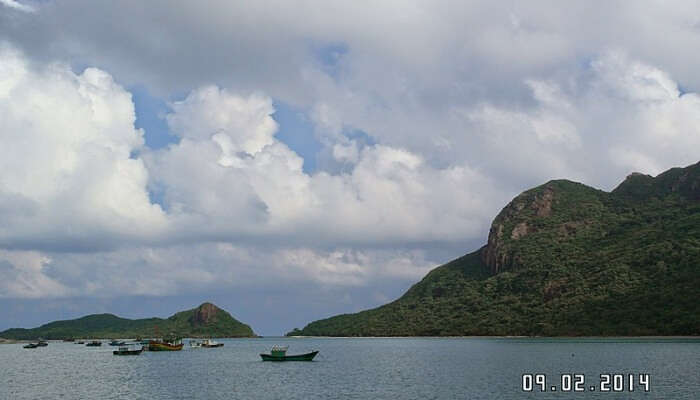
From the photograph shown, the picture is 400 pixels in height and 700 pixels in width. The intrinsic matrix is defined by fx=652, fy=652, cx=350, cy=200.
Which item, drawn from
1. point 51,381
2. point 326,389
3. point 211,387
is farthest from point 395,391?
point 51,381

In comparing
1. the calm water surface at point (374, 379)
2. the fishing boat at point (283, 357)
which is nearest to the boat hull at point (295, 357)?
the fishing boat at point (283, 357)

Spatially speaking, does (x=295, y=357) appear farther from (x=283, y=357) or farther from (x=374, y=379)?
(x=374, y=379)

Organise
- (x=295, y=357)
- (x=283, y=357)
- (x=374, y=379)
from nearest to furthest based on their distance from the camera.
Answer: (x=374, y=379), (x=283, y=357), (x=295, y=357)

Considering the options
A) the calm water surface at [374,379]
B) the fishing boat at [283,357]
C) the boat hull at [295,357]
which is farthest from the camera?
the boat hull at [295,357]

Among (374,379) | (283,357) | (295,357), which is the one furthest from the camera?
(295,357)

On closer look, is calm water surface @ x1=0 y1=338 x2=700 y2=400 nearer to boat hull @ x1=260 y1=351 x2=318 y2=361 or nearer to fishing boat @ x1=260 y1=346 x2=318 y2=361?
fishing boat @ x1=260 y1=346 x2=318 y2=361

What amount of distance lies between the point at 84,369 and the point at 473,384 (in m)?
91.2

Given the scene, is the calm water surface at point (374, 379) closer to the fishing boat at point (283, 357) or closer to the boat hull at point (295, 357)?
the fishing boat at point (283, 357)

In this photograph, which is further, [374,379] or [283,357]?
[283,357]

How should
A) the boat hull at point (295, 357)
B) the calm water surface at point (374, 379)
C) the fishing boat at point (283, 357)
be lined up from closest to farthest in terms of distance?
the calm water surface at point (374, 379) < the fishing boat at point (283, 357) < the boat hull at point (295, 357)

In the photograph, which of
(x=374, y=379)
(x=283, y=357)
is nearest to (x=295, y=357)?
(x=283, y=357)

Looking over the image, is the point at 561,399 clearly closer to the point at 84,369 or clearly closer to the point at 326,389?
the point at 326,389

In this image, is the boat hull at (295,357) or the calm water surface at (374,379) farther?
the boat hull at (295,357)

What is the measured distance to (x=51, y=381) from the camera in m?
114
